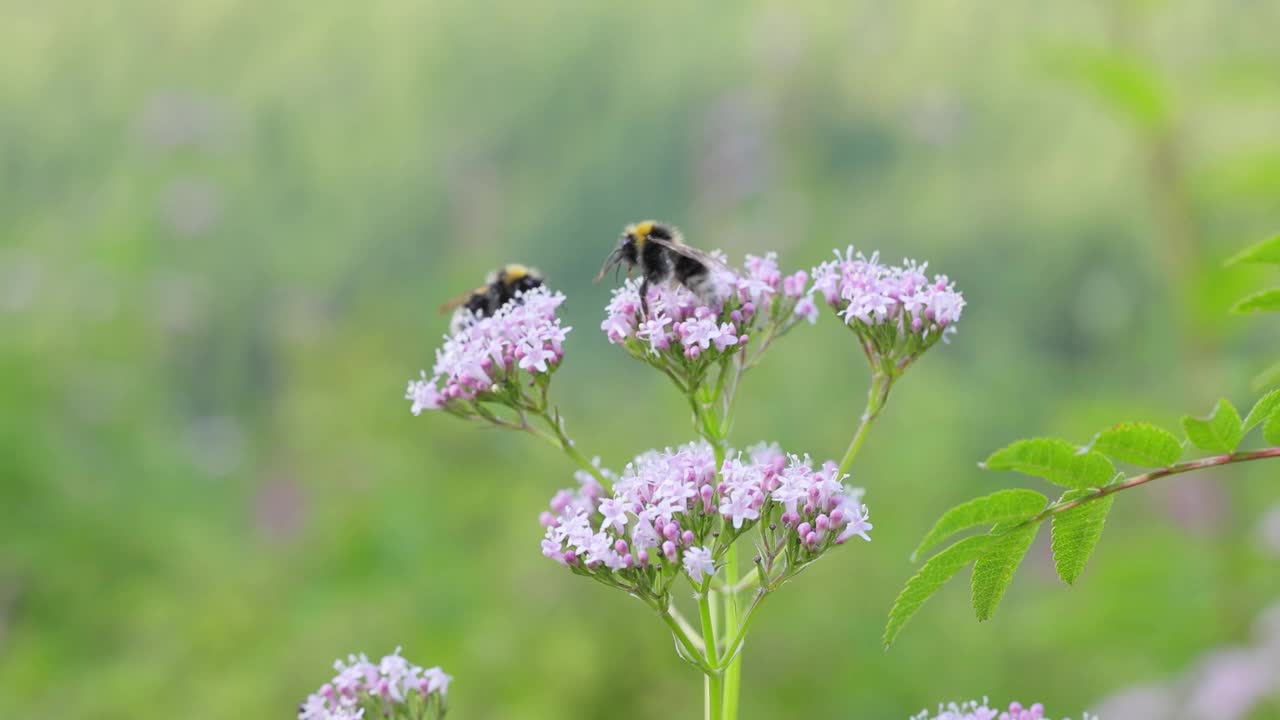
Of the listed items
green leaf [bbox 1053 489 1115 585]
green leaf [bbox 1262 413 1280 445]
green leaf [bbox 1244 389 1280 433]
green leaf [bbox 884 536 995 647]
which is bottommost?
green leaf [bbox 884 536 995 647]

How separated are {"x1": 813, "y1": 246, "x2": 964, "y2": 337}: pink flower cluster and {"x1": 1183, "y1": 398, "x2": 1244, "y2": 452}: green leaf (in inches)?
31.1

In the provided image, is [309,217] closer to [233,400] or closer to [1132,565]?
[233,400]

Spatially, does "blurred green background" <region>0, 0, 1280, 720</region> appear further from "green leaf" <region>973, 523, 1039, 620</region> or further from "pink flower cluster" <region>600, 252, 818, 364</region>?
"green leaf" <region>973, 523, 1039, 620</region>

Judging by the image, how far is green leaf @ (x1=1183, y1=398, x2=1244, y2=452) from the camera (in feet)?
5.38

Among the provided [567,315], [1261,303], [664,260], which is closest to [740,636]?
[664,260]

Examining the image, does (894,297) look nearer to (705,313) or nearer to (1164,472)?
(705,313)

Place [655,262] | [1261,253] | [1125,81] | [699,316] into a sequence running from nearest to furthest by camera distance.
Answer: [1261,253] → [699,316] → [655,262] → [1125,81]

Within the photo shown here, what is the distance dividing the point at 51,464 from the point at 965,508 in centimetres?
890

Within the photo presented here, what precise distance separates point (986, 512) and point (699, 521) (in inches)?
31.0

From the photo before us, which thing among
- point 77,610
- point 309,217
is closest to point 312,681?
point 77,610

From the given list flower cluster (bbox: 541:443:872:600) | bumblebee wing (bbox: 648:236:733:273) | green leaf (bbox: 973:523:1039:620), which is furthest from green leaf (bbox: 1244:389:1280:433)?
bumblebee wing (bbox: 648:236:733:273)

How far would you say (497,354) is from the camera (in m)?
2.67

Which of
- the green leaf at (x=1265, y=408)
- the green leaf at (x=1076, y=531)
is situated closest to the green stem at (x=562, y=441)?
the green leaf at (x=1076, y=531)

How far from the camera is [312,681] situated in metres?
6.59
